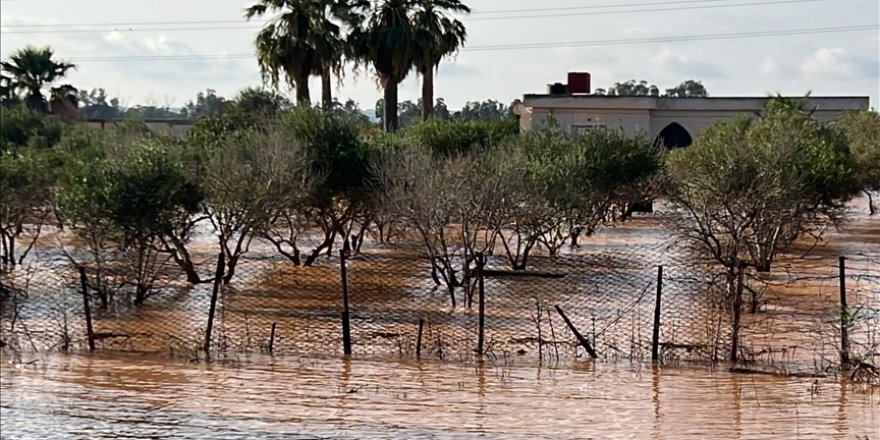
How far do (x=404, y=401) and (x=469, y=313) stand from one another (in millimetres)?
7572

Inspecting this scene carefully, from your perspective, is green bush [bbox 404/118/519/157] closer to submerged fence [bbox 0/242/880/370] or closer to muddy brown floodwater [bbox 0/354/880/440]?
submerged fence [bbox 0/242/880/370]

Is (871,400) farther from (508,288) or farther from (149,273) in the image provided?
(149,273)

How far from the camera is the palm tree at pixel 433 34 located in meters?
37.3

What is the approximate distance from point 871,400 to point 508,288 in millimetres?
11682

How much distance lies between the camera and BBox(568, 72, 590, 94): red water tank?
6228 centimetres

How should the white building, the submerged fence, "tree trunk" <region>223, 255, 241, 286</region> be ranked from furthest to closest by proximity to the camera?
the white building, "tree trunk" <region>223, 255, 241, 286</region>, the submerged fence

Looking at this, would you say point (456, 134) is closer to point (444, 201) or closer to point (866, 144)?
point (444, 201)

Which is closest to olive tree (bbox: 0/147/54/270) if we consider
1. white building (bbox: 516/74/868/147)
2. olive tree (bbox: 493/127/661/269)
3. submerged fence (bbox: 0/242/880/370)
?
submerged fence (bbox: 0/242/880/370)

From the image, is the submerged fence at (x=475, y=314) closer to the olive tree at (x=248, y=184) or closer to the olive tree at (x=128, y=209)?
the olive tree at (x=128, y=209)

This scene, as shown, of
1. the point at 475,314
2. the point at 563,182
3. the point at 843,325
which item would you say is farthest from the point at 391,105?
the point at 843,325

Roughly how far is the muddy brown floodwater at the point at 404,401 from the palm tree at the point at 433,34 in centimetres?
2464

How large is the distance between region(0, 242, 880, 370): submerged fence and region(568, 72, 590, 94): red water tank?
118 ft

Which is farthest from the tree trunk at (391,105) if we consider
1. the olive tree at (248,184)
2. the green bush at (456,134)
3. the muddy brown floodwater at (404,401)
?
the muddy brown floodwater at (404,401)

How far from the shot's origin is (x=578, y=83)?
62375 mm
